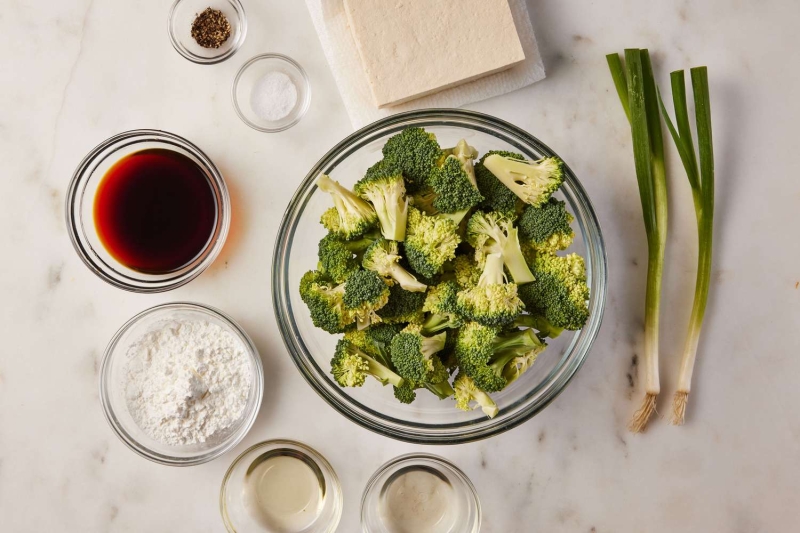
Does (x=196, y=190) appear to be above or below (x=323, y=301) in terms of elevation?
above

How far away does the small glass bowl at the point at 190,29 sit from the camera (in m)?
1.95

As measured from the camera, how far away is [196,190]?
1926 millimetres

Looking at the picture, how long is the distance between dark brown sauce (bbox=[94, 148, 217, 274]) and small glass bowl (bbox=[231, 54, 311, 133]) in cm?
24

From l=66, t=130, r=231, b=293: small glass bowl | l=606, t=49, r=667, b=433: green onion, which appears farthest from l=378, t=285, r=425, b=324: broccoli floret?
l=606, t=49, r=667, b=433: green onion

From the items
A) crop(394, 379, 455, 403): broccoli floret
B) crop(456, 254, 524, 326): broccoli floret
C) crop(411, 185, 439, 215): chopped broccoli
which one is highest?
crop(411, 185, 439, 215): chopped broccoli

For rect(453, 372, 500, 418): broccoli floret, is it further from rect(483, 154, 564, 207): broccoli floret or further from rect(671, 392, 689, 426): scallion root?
rect(671, 392, 689, 426): scallion root

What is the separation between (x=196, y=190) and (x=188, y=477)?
92cm

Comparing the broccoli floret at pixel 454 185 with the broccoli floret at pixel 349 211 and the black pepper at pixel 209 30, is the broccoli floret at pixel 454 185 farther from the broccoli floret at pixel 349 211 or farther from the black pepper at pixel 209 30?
the black pepper at pixel 209 30

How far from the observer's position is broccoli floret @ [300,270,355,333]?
157 centimetres

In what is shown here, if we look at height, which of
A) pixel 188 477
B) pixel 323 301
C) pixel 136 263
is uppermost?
pixel 136 263

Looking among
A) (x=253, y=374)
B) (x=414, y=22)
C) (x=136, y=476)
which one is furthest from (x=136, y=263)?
(x=414, y=22)

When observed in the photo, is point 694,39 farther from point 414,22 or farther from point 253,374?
point 253,374

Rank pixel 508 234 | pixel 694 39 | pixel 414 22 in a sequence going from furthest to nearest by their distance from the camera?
pixel 694 39 → pixel 414 22 → pixel 508 234

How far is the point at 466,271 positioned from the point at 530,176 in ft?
0.95
